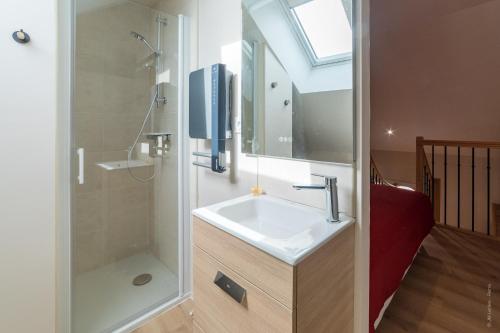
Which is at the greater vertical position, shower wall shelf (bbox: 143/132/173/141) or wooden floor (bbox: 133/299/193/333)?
shower wall shelf (bbox: 143/132/173/141)

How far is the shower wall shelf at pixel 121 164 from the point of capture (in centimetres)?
188

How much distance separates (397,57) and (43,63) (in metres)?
4.27

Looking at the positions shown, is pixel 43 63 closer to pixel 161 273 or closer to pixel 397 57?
pixel 161 273

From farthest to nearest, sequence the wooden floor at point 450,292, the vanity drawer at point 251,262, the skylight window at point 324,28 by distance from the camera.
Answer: the wooden floor at point 450,292 < the skylight window at point 324,28 < the vanity drawer at point 251,262

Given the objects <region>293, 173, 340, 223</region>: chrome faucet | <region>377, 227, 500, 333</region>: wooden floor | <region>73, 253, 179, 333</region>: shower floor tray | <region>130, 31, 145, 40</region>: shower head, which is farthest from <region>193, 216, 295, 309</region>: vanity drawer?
<region>130, 31, 145, 40</region>: shower head

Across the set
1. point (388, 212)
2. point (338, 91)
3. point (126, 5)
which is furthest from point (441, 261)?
point (126, 5)

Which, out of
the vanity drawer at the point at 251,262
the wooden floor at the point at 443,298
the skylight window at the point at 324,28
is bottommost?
the wooden floor at the point at 443,298

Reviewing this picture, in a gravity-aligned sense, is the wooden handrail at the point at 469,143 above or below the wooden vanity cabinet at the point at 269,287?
above

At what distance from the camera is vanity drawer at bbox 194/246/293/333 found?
726mm

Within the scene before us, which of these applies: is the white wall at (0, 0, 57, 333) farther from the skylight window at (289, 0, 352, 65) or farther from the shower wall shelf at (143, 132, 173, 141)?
the skylight window at (289, 0, 352, 65)

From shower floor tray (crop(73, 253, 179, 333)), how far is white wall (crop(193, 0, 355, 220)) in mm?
716

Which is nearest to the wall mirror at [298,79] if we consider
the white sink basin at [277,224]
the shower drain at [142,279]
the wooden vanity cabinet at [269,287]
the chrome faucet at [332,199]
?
the chrome faucet at [332,199]

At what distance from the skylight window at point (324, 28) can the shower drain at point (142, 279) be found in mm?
1964

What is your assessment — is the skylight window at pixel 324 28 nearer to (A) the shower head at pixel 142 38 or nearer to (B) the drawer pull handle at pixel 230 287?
(B) the drawer pull handle at pixel 230 287
